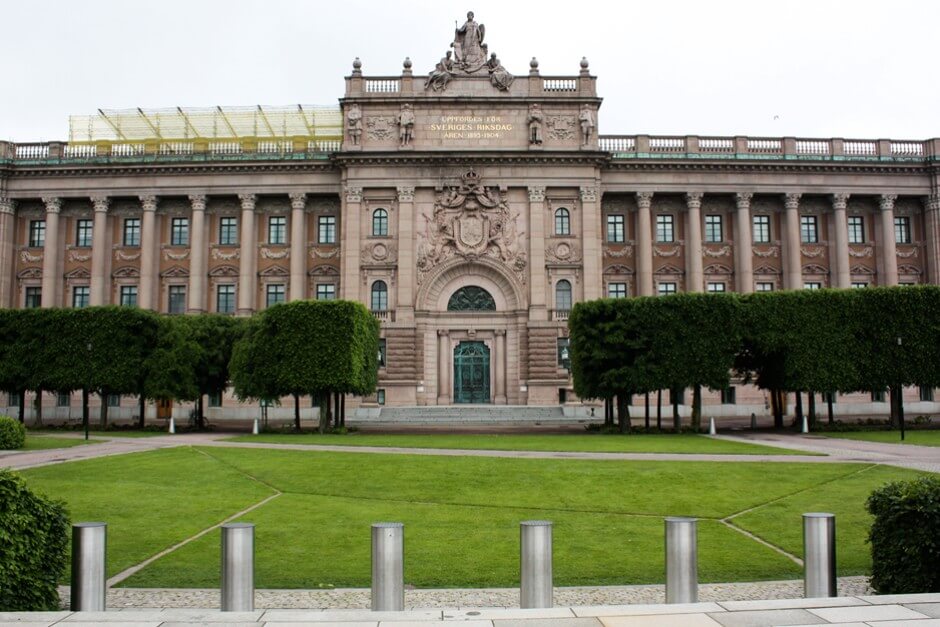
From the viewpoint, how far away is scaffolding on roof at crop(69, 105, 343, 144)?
79625mm

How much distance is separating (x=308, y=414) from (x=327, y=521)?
47266mm

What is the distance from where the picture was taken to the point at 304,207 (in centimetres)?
6756

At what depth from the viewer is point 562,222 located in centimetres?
6512

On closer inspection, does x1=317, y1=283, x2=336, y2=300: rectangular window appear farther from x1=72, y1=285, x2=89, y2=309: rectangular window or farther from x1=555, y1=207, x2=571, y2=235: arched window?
x1=72, y1=285, x2=89, y2=309: rectangular window

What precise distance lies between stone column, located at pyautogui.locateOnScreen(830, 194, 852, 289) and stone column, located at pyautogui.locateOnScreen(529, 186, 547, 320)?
86.0 feet

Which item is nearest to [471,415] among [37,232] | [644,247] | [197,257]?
[644,247]

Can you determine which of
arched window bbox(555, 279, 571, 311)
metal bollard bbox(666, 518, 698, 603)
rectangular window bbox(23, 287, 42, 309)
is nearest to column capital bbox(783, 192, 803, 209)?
arched window bbox(555, 279, 571, 311)

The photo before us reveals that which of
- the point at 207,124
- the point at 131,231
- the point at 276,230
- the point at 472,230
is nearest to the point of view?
the point at 472,230

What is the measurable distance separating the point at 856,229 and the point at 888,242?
2.92m

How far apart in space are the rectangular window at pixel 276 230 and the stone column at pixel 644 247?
A: 3136cm

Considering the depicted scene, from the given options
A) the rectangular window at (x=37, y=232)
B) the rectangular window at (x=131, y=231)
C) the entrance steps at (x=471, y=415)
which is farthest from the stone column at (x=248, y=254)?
the rectangular window at (x=37, y=232)

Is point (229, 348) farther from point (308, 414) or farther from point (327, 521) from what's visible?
point (327, 521)

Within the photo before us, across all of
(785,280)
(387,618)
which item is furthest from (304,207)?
(387,618)

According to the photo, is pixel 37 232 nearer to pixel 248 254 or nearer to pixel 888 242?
pixel 248 254
